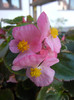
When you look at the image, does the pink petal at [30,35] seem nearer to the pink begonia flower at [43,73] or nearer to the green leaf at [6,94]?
the pink begonia flower at [43,73]

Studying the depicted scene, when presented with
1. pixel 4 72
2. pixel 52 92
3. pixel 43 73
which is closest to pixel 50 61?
pixel 43 73

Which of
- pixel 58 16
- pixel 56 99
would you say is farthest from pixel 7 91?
pixel 58 16

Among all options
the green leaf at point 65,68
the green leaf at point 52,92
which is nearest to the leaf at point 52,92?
the green leaf at point 52,92

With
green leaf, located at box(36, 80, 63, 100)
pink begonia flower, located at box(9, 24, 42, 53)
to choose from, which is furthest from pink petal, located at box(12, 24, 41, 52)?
green leaf, located at box(36, 80, 63, 100)

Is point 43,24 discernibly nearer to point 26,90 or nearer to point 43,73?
point 43,73

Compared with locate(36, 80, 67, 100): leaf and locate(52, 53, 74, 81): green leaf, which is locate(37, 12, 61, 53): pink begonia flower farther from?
locate(36, 80, 67, 100): leaf

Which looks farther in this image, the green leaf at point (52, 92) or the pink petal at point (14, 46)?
the green leaf at point (52, 92)

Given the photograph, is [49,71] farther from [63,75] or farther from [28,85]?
[28,85]
